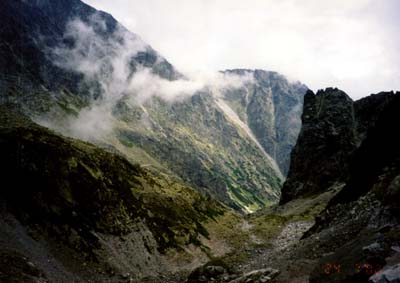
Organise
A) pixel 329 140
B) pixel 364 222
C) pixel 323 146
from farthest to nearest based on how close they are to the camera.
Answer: pixel 323 146 < pixel 329 140 < pixel 364 222

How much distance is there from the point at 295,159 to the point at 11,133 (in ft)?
466

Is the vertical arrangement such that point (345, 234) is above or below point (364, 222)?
below

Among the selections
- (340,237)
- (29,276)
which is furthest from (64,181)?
(340,237)

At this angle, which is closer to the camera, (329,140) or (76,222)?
(76,222)

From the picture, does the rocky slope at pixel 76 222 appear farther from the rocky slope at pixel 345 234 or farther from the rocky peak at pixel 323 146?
the rocky peak at pixel 323 146

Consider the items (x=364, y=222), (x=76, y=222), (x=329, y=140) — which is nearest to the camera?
(x=364, y=222)

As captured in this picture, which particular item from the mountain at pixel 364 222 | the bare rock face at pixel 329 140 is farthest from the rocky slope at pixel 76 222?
the bare rock face at pixel 329 140

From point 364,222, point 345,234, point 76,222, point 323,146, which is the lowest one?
point 76,222

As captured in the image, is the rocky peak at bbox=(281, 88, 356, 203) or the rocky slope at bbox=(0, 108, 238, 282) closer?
the rocky slope at bbox=(0, 108, 238, 282)

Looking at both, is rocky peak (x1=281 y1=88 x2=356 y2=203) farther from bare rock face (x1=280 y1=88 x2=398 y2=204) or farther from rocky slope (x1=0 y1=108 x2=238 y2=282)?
rocky slope (x1=0 y1=108 x2=238 y2=282)

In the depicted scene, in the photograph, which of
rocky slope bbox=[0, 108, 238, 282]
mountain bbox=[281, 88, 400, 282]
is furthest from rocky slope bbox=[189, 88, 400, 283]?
rocky slope bbox=[0, 108, 238, 282]

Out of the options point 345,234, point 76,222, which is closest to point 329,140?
point 76,222

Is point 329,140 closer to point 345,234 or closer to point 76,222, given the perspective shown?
point 76,222

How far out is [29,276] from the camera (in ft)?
153
